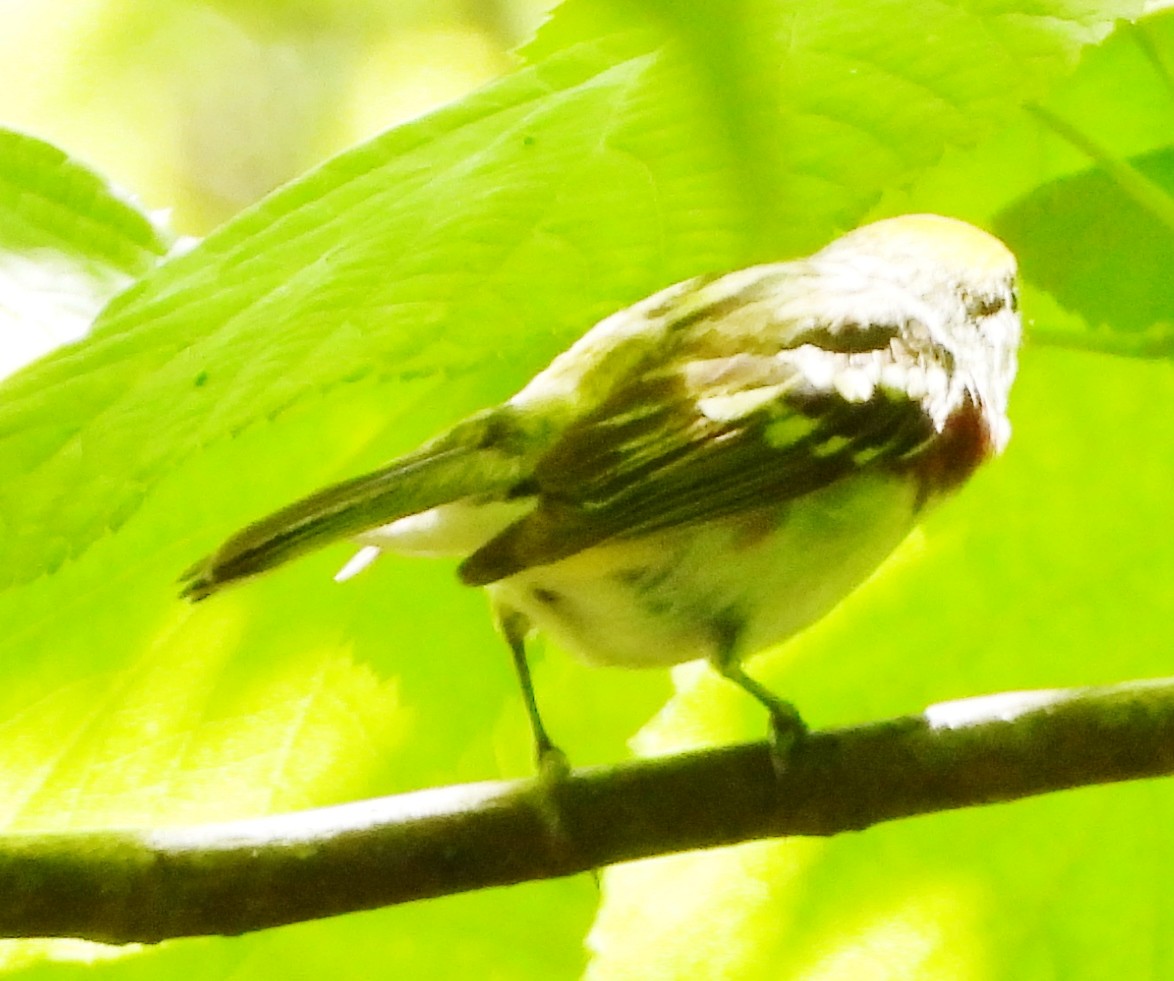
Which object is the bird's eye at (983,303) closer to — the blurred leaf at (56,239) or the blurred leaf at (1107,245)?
the blurred leaf at (1107,245)

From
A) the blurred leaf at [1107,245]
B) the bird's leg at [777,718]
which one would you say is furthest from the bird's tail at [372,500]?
the blurred leaf at [1107,245]

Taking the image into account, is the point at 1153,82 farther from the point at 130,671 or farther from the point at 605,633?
the point at 130,671

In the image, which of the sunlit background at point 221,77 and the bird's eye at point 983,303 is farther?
A: the sunlit background at point 221,77

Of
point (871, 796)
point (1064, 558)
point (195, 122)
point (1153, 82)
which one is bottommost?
point (871, 796)

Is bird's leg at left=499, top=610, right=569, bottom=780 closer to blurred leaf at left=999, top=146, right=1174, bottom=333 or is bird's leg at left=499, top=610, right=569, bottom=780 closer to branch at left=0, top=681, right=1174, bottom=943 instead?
branch at left=0, top=681, right=1174, bottom=943

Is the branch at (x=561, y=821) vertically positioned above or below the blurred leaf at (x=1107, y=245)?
below

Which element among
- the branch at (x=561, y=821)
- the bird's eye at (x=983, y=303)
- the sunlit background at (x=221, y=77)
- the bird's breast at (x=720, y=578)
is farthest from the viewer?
the sunlit background at (x=221, y=77)

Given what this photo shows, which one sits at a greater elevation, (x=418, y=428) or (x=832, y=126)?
(x=418, y=428)

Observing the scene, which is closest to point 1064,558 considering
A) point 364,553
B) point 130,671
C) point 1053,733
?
point 1053,733
